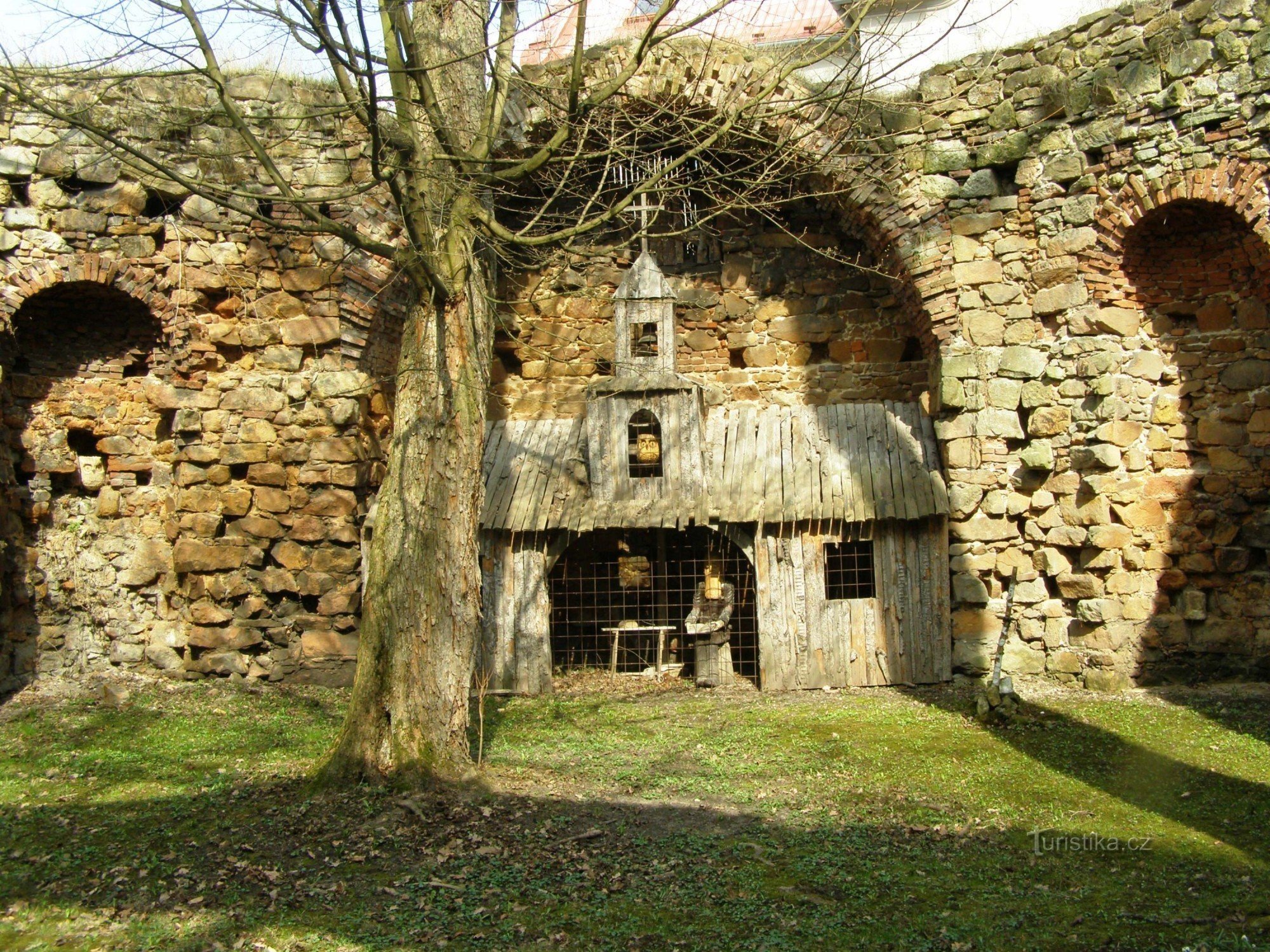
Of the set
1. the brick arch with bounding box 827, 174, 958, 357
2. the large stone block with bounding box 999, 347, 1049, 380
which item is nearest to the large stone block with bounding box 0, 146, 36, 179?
the brick arch with bounding box 827, 174, 958, 357

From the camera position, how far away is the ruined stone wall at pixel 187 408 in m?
9.82

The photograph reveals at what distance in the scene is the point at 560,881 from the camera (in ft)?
17.9

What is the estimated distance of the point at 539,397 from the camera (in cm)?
1237

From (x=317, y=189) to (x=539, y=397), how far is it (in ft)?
11.4

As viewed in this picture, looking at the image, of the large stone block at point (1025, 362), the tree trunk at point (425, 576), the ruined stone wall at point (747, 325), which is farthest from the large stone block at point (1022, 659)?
the tree trunk at point (425, 576)

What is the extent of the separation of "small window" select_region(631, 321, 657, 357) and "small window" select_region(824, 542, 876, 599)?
2.84m

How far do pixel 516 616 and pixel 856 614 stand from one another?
10.8 feet

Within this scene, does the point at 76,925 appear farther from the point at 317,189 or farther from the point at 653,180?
the point at 317,189

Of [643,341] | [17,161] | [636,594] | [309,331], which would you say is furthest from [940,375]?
[17,161]

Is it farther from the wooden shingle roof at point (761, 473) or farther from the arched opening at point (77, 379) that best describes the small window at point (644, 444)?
the arched opening at point (77, 379)

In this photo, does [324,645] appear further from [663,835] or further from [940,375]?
[940,375]

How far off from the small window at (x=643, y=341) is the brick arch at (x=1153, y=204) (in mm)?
4369

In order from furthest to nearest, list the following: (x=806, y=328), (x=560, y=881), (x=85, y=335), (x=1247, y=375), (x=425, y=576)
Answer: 1. (x=806, y=328)
2. (x=85, y=335)
3. (x=1247, y=375)
4. (x=425, y=576)
5. (x=560, y=881)

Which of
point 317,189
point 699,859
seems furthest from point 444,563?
point 317,189
